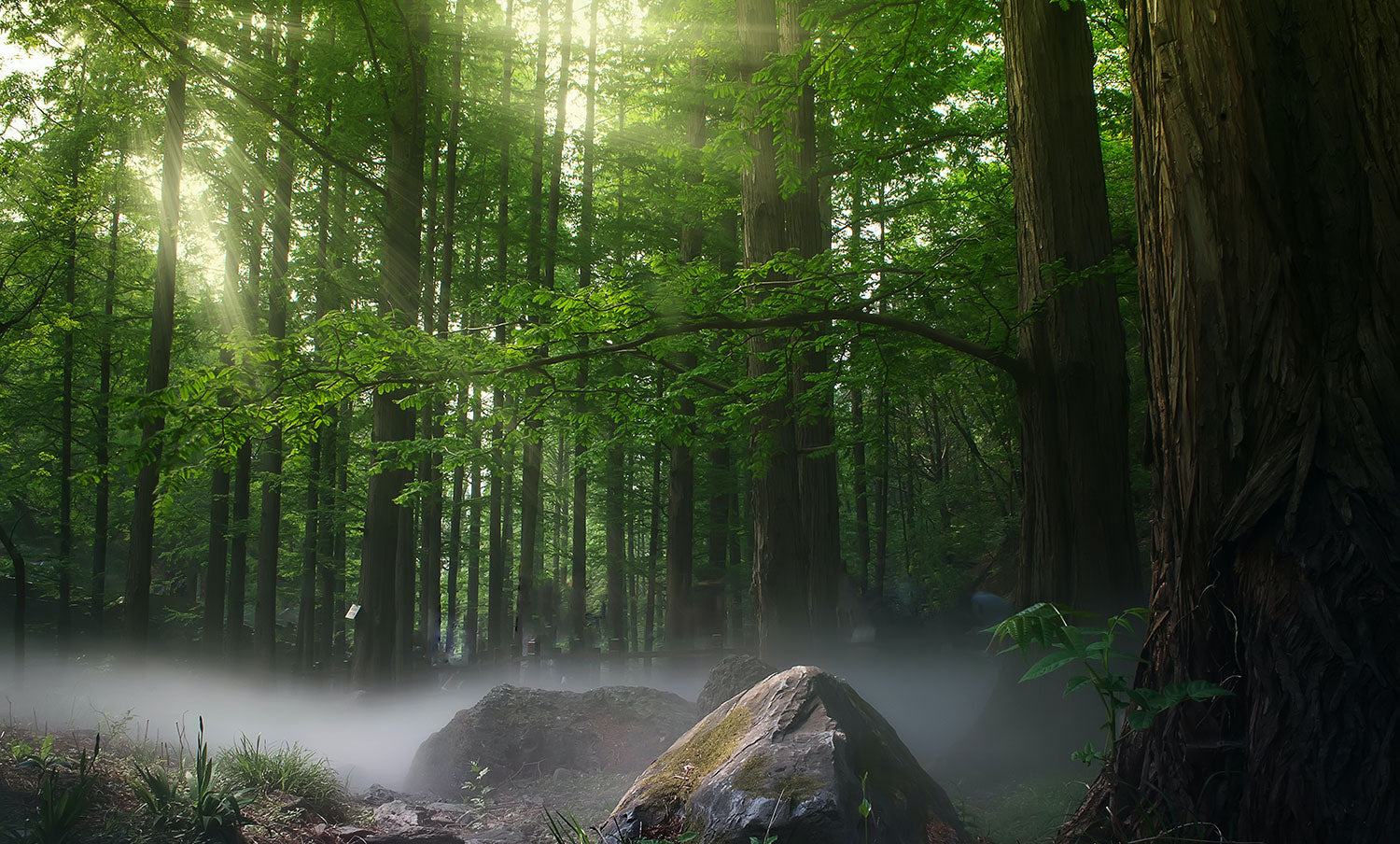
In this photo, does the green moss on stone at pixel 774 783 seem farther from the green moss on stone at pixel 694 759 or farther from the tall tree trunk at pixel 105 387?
the tall tree trunk at pixel 105 387

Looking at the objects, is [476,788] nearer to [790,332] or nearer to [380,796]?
[380,796]

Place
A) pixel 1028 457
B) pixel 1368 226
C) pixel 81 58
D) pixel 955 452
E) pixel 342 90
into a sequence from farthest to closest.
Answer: pixel 955 452 < pixel 342 90 < pixel 81 58 < pixel 1028 457 < pixel 1368 226

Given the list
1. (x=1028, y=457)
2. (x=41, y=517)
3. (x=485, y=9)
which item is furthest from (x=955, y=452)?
(x=41, y=517)

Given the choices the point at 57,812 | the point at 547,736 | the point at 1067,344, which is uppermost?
the point at 1067,344

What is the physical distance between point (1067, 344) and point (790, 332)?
214 centimetres

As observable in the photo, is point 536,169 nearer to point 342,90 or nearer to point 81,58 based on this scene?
point 342,90

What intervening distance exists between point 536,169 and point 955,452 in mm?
16232

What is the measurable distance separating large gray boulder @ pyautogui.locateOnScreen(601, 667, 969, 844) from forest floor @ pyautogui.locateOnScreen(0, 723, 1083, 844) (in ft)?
1.27

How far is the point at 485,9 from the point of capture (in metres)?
14.1

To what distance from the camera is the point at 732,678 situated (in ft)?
27.8

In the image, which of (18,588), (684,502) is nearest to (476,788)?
(18,588)

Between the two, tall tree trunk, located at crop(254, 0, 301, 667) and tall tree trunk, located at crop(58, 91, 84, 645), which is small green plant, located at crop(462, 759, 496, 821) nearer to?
tall tree trunk, located at crop(254, 0, 301, 667)

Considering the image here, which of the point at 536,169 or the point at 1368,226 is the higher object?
the point at 536,169

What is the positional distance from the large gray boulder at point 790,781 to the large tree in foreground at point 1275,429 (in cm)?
104
